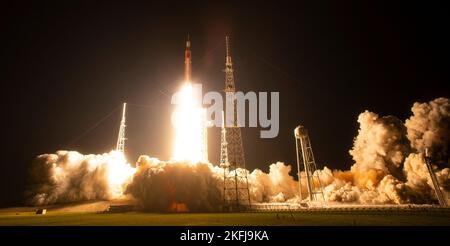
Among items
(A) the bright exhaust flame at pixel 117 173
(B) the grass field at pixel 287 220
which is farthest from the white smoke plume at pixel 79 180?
(B) the grass field at pixel 287 220

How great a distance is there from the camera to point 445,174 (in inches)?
2301

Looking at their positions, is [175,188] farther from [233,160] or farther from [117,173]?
[117,173]

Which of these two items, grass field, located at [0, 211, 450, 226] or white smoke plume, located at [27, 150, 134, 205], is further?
white smoke plume, located at [27, 150, 134, 205]

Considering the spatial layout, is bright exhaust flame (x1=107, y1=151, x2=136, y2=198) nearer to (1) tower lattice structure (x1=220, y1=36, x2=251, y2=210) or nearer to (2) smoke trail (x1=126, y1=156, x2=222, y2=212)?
(2) smoke trail (x1=126, y1=156, x2=222, y2=212)

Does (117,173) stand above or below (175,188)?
above

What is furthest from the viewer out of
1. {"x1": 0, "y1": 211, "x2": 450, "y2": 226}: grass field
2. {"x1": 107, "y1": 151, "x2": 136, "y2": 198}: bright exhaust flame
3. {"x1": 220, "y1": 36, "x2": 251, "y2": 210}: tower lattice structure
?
{"x1": 107, "y1": 151, "x2": 136, "y2": 198}: bright exhaust flame

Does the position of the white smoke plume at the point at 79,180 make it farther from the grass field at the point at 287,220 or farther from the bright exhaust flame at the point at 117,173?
the grass field at the point at 287,220

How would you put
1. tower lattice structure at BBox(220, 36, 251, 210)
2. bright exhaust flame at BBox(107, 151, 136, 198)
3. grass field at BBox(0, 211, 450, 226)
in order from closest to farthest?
grass field at BBox(0, 211, 450, 226), tower lattice structure at BBox(220, 36, 251, 210), bright exhaust flame at BBox(107, 151, 136, 198)

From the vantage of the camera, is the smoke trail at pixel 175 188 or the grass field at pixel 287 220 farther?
the smoke trail at pixel 175 188

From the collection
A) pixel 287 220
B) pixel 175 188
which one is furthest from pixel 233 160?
pixel 287 220

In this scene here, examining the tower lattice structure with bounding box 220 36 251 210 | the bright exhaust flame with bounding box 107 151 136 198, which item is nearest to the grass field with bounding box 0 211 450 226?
the tower lattice structure with bounding box 220 36 251 210
